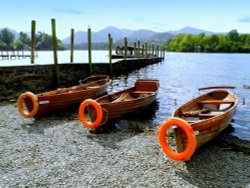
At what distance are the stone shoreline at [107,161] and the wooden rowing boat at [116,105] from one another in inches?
25.3

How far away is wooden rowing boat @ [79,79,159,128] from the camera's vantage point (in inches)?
376

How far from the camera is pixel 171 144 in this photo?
28.4 ft

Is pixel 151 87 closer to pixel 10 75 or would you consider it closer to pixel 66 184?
pixel 10 75

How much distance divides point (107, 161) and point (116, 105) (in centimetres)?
369

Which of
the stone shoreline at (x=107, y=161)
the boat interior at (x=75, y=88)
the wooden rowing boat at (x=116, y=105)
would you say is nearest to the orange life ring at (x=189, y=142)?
the stone shoreline at (x=107, y=161)

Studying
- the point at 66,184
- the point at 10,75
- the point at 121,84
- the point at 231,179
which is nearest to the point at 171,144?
the point at 231,179

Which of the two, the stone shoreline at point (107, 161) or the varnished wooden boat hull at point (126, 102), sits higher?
the varnished wooden boat hull at point (126, 102)

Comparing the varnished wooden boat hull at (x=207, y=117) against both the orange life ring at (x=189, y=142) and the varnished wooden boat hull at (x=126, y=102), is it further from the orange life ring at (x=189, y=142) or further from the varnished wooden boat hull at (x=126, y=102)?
the varnished wooden boat hull at (x=126, y=102)

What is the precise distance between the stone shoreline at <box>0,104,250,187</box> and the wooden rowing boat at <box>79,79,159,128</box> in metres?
0.64

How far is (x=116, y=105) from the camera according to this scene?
10.6 metres

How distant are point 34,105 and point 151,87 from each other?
277 inches

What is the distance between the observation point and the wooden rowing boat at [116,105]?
9.56m

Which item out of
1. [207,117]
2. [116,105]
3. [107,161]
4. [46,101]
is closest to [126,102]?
[116,105]

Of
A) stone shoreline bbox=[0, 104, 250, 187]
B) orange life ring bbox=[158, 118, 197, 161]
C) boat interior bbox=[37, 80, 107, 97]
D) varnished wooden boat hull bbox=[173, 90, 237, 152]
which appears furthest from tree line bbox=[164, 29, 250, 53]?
orange life ring bbox=[158, 118, 197, 161]
